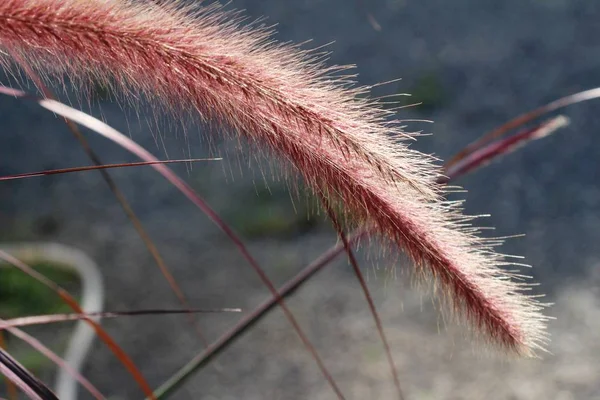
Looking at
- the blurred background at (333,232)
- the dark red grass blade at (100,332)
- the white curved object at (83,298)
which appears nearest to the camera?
the dark red grass blade at (100,332)

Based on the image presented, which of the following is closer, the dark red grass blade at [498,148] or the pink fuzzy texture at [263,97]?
the pink fuzzy texture at [263,97]

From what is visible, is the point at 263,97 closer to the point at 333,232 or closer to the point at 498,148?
the point at 498,148

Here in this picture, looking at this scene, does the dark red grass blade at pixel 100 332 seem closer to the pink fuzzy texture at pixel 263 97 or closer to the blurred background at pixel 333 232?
the pink fuzzy texture at pixel 263 97

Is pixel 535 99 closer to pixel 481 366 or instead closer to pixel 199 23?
pixel 481 366

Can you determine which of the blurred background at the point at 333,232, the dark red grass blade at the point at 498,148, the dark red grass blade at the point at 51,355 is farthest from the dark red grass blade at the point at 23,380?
the blurred background at the point at 333,232

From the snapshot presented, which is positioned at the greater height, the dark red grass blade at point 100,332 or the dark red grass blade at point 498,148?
the dark red grass blade at point 498,148

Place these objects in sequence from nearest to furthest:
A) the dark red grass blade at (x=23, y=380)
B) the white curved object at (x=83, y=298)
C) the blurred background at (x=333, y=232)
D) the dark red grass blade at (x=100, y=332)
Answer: the dark red grass blade at (x=23, y=380)
the dark red grass blade at (x=100, y=332)
the white curved object at (x=83, y=298)
the blurred background at (x=333, y=232)

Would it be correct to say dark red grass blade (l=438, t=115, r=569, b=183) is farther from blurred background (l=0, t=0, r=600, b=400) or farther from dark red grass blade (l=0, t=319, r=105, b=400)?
blurred background (l=0, t=0, r=600, b=400)
